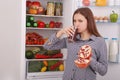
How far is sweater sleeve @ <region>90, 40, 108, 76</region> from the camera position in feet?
4.97

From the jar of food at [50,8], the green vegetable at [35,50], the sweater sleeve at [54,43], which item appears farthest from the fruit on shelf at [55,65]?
the sweater sleeve at [54,43]

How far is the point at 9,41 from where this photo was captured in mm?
2576

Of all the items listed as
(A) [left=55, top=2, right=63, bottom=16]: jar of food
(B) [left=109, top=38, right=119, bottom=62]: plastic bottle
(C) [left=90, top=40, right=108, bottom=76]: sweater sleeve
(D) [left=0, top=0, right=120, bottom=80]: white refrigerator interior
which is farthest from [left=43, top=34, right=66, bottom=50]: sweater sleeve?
(A) [left=55, top=2, right=63, bottom=16]: jar of food

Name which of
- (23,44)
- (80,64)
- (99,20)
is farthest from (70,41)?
(99,20)

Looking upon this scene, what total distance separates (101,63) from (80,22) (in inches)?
12.3

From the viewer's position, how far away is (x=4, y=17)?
257 cm

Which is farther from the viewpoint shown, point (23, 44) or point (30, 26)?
point (30, 26)

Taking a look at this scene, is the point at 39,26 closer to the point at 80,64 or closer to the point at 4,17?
the point at 4,17

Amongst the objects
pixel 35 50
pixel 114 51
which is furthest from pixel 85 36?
pixel 35 50

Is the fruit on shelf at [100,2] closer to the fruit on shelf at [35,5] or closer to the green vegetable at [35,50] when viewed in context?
the fruit on shelf at [35,5]

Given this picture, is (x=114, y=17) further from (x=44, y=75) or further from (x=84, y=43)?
(x=84, y=43)

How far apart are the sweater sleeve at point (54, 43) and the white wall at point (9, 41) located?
79 centimetres

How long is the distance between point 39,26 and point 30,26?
113 mm

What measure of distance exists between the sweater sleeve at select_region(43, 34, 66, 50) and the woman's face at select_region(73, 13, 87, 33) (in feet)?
0.71
